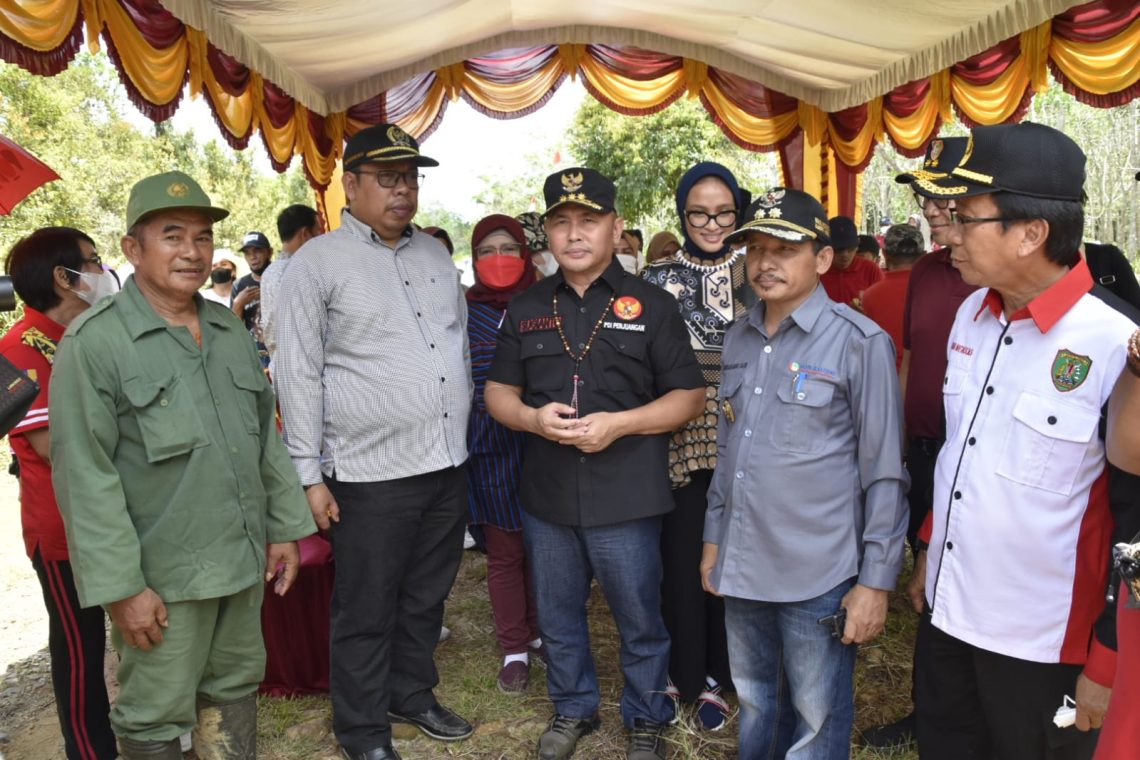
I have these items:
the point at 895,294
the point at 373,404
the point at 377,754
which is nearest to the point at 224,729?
the point at 377,754

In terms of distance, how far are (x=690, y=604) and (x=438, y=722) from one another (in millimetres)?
1021

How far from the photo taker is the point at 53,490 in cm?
233

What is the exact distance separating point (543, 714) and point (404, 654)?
0.61 metres

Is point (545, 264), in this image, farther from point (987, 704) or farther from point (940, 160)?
point (987, 704)

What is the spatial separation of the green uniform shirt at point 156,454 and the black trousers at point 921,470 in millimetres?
2236

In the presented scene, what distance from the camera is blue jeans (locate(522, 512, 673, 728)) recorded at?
2.48 metres

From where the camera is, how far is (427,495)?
2.64m

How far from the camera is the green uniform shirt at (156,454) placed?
1.92 metres

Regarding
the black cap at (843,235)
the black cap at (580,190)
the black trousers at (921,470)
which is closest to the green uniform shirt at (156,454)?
the black cap at (580,190)

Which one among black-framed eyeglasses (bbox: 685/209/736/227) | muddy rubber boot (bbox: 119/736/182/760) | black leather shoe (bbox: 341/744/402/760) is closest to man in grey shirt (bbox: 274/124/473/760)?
black leather shoe (bbox: 341/744/402/760)

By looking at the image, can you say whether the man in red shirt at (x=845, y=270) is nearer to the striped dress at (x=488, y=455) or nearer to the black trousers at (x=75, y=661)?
the striped dress at (x=488, y=455)

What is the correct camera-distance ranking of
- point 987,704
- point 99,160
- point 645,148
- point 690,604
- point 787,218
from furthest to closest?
point 645,148 → point 99,160 → point 690,604 → point 787,218 → point 987,704

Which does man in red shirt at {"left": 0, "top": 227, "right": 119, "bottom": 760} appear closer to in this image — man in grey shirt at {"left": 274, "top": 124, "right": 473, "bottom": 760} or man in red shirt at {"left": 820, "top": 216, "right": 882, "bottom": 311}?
man in grey shirt at {"left": 274, "top": 124, "right": 473, "bottom": 760}

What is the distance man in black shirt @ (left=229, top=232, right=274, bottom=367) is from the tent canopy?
701 mm
